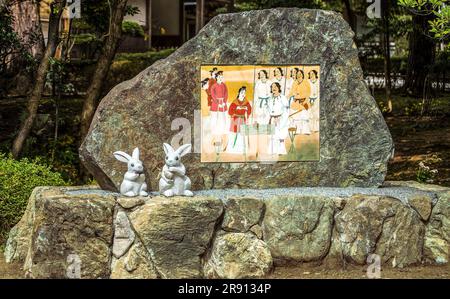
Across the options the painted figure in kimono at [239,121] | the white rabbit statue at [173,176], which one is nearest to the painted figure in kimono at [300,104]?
the painted figure in kimono at [239,121]

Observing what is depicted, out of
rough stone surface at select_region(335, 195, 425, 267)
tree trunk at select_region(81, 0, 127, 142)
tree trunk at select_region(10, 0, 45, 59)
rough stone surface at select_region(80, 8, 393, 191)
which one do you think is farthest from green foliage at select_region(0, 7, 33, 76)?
rough stone surface at select_region(335, 195, 425, 267)

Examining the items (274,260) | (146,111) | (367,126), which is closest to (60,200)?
(146,111)

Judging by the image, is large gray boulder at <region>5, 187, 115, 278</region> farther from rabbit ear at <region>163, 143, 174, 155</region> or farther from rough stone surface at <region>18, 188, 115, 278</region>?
rabbit ear at <region>163, 143, 174, 155</region>

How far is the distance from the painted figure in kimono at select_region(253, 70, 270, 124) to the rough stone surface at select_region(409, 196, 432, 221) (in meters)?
1.87

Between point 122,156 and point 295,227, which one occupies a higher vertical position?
point 122,156

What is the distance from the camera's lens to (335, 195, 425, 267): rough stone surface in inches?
323

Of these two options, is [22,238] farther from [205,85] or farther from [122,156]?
[205,85]

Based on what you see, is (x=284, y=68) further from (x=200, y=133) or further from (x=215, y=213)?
(x=215, y=213)

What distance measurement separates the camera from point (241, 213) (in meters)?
8.05

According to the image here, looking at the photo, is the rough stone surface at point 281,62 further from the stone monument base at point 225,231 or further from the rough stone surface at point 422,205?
the rough stone surface at point 422,205

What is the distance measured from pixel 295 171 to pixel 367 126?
0.96 meters

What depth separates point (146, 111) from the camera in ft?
28.3

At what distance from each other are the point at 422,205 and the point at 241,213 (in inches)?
77.9

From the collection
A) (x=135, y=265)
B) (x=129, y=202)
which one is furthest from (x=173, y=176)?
(x=135, y=265)
